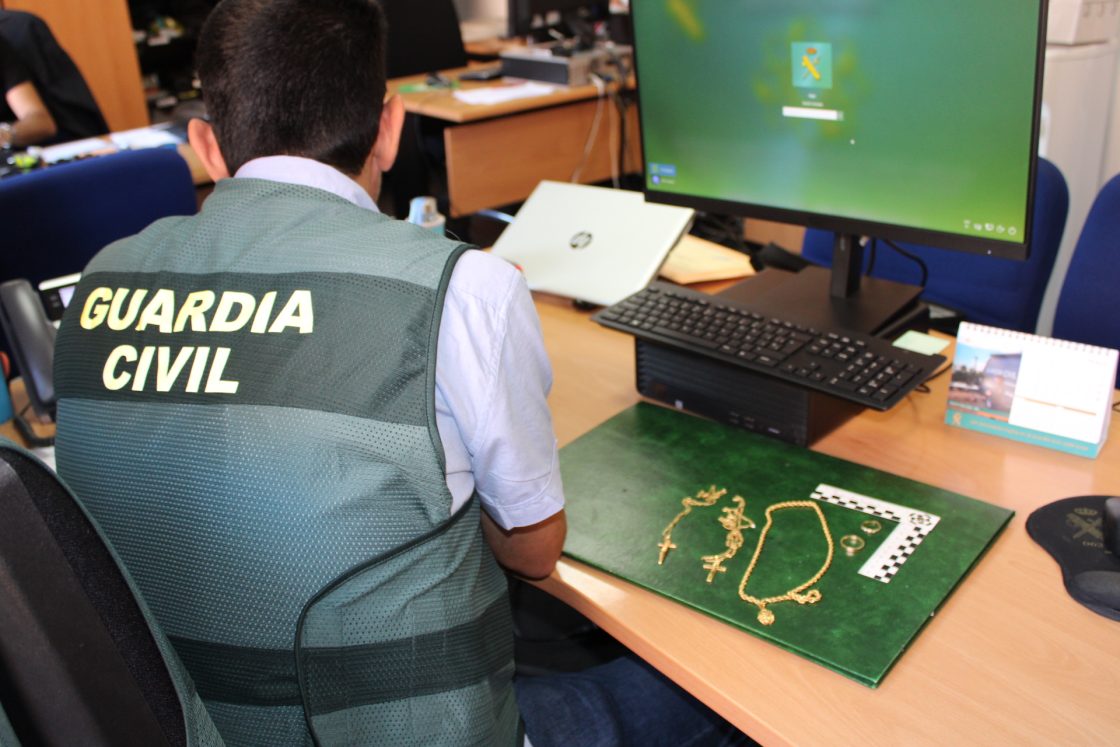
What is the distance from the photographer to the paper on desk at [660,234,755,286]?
5.74 feet

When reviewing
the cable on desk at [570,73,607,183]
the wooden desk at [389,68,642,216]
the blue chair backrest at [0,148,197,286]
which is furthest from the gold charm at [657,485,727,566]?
the cable on desk at [570,73,607,183]

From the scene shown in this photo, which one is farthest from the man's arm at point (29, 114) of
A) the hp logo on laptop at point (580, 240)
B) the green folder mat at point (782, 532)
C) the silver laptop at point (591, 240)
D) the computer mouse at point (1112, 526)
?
the computer mouse at point (1112, 526)

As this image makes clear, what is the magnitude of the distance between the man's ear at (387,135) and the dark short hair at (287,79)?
0.15 feet

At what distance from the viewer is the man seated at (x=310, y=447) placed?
865 millimetres

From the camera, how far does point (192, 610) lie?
920 millimetres

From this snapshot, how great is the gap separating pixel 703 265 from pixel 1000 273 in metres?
0.52

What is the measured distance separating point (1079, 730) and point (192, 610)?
2.49ft

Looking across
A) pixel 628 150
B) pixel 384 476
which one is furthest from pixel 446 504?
pixel 628 150

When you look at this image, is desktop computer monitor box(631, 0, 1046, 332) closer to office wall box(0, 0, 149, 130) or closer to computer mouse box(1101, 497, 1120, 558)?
computer mouse box(1101, 497, 1120, 558)

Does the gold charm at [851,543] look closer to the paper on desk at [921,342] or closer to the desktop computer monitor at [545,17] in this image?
the paper on desk at [921,342]

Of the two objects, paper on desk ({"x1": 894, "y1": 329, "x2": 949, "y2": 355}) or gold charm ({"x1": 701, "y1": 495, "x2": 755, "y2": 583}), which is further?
paper on desk ({"x1": 894, "y1": 329, "x2": 949, "y2": 355})

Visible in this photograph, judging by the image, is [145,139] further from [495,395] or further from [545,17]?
[495,395]

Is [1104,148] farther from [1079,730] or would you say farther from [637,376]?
[1079,730]

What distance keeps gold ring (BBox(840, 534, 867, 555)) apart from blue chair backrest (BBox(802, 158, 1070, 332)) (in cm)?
87
